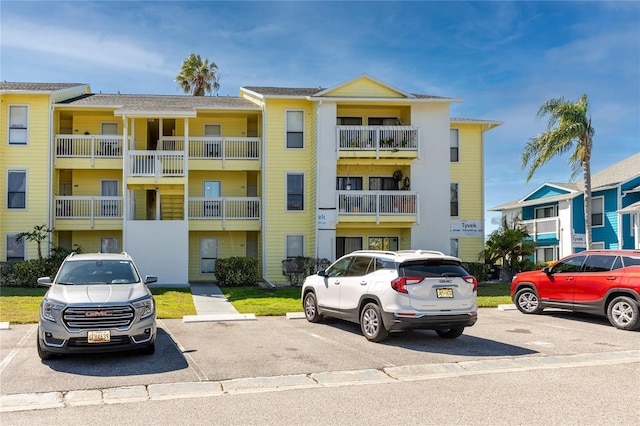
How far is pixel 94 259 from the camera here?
1098 centimetres

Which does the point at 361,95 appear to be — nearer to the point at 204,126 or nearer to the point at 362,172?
the point at 362,172

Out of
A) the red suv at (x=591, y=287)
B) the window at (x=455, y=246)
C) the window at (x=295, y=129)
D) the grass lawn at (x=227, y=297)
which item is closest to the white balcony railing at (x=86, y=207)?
the grass lawn at (x=227, y=297)

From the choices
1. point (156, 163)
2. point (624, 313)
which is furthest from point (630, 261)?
point (156, 163)

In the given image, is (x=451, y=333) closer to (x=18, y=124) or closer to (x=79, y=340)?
(x=79, y=340)

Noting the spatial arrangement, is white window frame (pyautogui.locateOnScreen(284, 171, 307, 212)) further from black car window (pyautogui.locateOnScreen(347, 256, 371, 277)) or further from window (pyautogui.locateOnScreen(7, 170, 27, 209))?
black car window (pyautogui.locateOnScreen(347, 256, 371, 277))

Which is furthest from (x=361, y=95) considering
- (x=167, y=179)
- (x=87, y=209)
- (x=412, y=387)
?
(x=412, y=387)

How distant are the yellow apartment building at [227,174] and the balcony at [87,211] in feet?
0.15

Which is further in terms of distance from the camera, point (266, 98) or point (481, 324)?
point (266, 98)

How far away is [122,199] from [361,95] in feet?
37.4

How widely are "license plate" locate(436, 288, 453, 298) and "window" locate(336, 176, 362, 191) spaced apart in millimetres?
16004

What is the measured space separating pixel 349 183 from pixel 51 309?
18.5 m

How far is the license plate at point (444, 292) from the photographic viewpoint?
34.0 feet

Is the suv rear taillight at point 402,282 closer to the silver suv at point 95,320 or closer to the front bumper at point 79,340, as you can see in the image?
the silver suv at point 95,320

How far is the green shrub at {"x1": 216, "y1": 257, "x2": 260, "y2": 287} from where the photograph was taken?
22922mm
